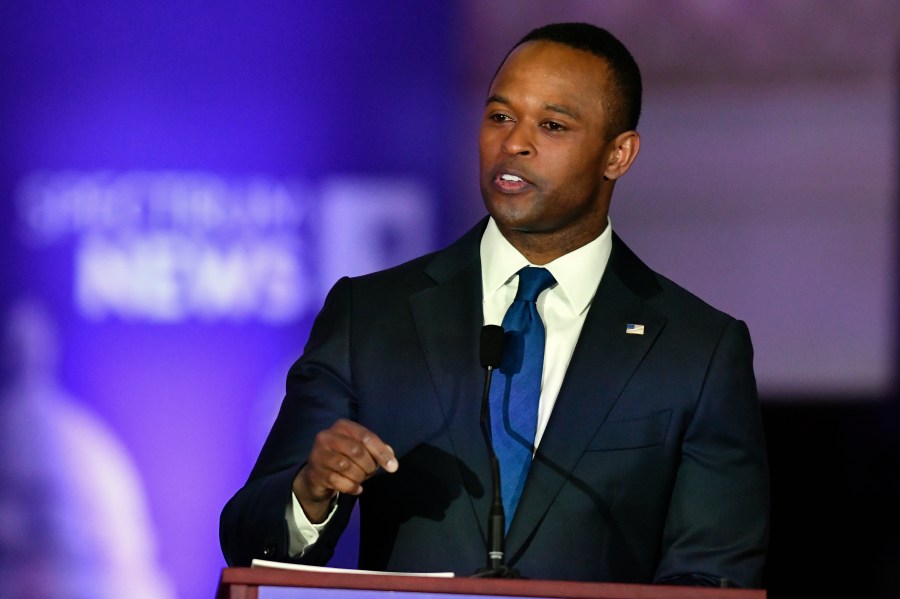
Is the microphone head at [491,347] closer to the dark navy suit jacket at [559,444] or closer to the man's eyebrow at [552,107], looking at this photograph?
the dark navy suit jacket at [559,444]

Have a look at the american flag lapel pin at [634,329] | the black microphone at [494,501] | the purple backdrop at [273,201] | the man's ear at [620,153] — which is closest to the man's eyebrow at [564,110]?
the man's ear at [620,153]

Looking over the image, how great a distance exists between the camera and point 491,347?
2453 millimetres

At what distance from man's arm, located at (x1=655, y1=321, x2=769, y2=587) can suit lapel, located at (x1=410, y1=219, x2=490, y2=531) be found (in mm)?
331

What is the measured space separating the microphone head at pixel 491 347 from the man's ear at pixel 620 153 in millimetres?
719

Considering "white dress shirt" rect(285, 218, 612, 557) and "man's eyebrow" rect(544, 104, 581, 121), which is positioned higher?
"man's eyebrow" rect(544, 104, 581, 121)

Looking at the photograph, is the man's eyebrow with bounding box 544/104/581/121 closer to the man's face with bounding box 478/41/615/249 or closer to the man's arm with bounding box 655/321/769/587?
the man's face with bounding box 478/41/615/249

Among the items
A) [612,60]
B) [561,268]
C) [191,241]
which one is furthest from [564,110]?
[191,241]

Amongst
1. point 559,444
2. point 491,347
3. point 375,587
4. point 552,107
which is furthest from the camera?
point 552,107

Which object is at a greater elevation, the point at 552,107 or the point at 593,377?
the point at 552,107

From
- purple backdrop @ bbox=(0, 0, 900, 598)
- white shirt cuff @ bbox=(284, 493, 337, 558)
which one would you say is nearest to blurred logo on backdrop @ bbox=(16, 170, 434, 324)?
purple backdrop @ bbox=(0, 0, 900, 598)

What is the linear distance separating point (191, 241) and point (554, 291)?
1324mm

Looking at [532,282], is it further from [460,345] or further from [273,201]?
[273,201]

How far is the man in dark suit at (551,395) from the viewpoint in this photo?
270cm

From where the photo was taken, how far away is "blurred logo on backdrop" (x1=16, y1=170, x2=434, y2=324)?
4.00 metres
